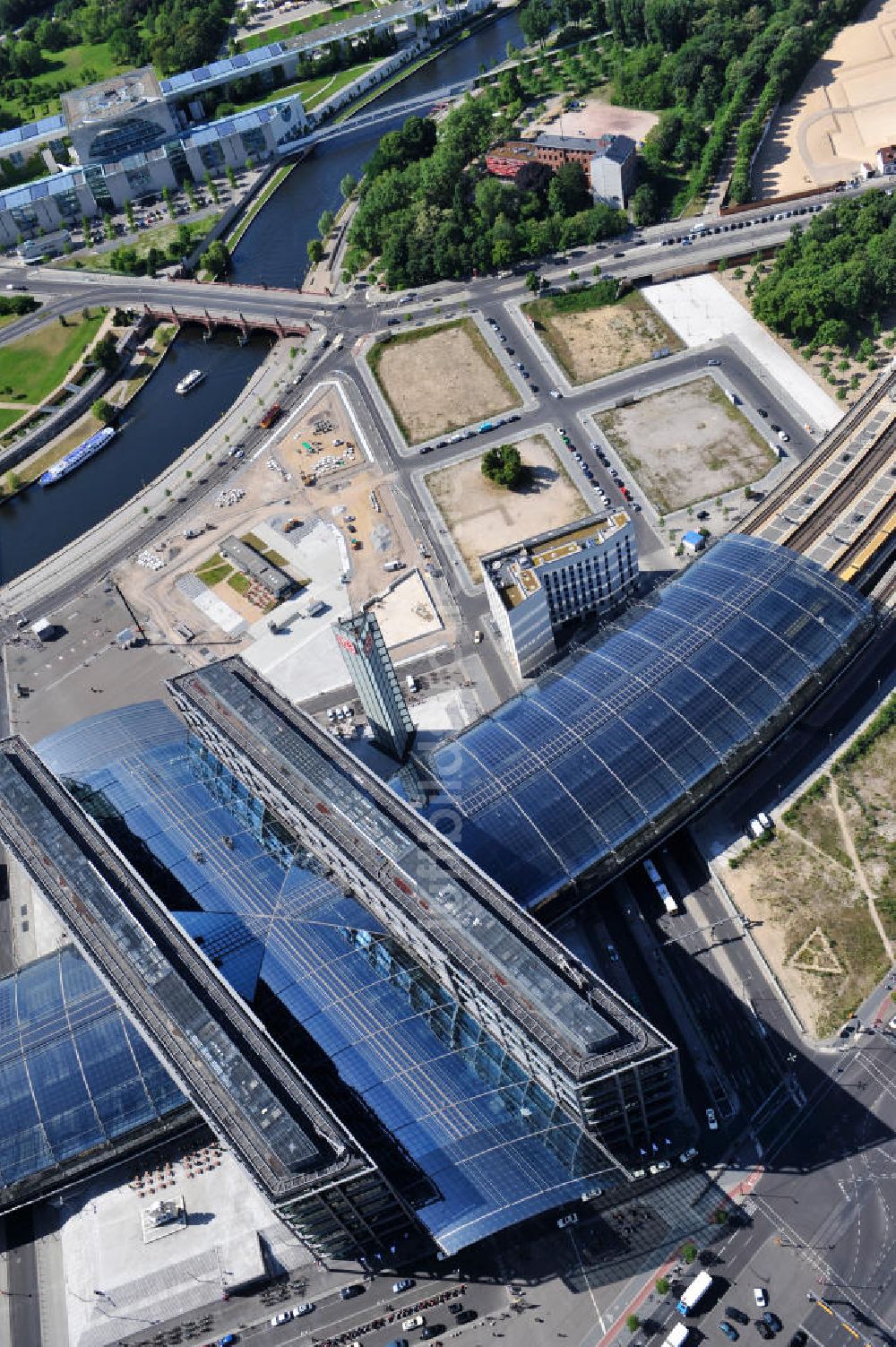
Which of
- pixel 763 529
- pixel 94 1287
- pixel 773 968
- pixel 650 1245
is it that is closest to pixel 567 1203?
pixel 650 1245

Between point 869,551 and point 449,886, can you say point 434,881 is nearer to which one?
point 449,886

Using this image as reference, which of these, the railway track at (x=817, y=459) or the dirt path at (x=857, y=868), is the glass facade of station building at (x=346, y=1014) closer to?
the dirt path at (x=857, y=868)

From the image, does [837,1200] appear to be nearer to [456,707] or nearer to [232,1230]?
[232,1230]

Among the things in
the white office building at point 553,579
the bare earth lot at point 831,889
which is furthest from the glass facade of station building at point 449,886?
the bare earth lot at point 831,889

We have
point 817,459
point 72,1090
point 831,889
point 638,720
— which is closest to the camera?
point 72,1090

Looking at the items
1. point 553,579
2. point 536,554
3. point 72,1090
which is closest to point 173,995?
point 72,1090
